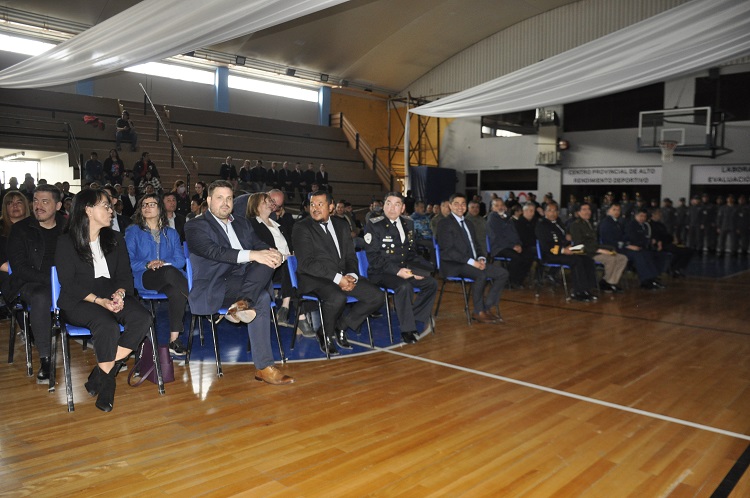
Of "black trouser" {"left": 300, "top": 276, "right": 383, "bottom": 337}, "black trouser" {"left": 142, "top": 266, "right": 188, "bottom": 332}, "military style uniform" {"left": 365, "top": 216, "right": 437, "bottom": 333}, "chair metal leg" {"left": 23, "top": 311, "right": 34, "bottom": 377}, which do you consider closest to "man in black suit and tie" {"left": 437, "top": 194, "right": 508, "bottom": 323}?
"military style uniform" {"left": 365, "top": 216, "right": 437, "bottom": 333}

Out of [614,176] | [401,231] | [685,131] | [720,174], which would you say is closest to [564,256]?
[401,231]

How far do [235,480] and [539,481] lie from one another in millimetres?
1303

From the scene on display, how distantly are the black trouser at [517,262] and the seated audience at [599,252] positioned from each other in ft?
2.28

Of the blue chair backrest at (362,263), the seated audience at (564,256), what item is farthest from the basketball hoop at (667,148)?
the blue chair backrest at (362,263)

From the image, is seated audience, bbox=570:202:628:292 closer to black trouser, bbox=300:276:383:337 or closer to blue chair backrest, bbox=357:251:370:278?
blue chair backrest, bbox=357:251:370:278

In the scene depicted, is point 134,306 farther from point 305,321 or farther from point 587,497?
point 587,497

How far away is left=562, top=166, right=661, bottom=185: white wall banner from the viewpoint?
54.7 ft

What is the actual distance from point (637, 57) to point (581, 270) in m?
4.05

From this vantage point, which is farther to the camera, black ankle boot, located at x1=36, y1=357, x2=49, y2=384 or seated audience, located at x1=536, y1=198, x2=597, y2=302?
seated audience, located at x1=536, y1=198, x2=597, y2=302

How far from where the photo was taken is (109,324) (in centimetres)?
328

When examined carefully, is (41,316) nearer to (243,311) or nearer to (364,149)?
(243,311)

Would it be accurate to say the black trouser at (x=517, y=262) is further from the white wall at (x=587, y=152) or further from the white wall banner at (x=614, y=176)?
the white wall banner at (x=614, y=176)

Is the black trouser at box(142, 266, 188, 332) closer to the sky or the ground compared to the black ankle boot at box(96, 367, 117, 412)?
closer to the sky

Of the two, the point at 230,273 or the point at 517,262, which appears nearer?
the point at 230,273
